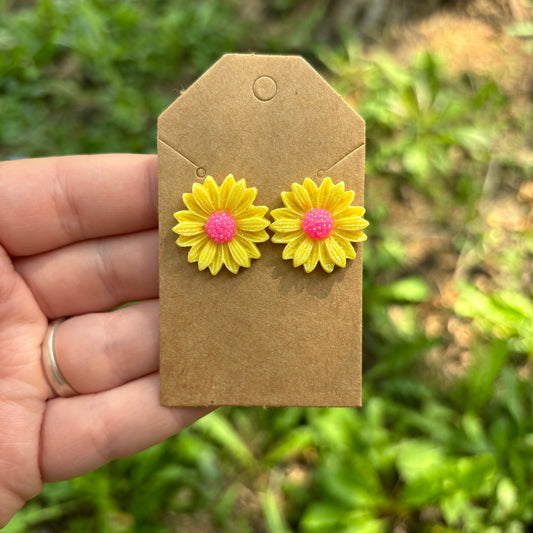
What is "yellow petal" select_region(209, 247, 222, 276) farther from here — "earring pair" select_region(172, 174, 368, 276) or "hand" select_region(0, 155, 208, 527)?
"hand" select_region(0, 155, 208, 527)

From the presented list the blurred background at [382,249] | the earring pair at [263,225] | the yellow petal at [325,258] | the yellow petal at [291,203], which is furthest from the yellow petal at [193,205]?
the blurred background at [382,249]

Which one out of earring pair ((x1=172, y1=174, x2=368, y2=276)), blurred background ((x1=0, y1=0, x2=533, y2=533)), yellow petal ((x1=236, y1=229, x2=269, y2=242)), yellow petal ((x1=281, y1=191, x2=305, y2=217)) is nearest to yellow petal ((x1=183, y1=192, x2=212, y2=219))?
earring pair ((x1=172, y1=174, x2=368, y2=276))

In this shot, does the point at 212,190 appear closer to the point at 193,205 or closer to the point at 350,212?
the point at 193,205

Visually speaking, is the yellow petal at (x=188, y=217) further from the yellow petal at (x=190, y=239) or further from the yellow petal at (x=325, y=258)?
the yellow petal at (x=325, y=258)

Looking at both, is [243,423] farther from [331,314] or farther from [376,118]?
[376,118]

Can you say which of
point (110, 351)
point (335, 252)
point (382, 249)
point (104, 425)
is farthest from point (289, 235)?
point (382, 249)

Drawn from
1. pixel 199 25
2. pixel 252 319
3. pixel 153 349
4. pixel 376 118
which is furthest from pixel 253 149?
pixel 199 25
